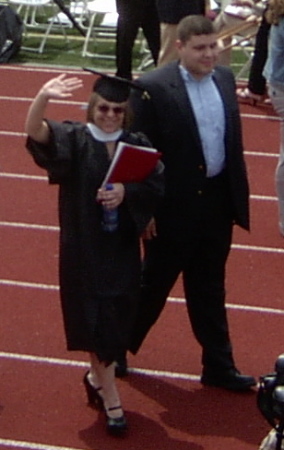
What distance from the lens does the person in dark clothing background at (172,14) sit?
10672 millimetres

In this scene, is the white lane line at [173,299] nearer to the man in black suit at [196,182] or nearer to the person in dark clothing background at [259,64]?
the man in black suit at [196,182]

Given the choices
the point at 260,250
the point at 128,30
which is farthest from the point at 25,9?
the point at 260,250

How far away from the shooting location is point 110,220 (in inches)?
215

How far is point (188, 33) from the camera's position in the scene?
18.5ft

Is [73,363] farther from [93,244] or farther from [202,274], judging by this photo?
[93,244]

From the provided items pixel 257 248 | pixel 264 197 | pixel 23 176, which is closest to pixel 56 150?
pixel 257 248

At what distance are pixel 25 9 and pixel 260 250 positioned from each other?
957 centimetres

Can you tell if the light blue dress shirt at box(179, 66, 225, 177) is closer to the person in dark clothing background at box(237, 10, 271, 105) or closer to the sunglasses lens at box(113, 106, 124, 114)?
the sunglasses lens at box(113, 106, 124, 114)

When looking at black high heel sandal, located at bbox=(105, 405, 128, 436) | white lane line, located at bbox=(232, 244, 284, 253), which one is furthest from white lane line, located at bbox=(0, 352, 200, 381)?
white lane line, located at bbox=(232, 244, 284, 253)

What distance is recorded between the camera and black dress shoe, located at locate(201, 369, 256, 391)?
6.15 metres

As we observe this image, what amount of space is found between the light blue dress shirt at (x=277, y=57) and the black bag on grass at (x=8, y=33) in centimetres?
627

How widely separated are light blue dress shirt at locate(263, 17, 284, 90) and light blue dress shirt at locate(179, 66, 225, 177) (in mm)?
2197

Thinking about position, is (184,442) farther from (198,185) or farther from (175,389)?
(198,185)

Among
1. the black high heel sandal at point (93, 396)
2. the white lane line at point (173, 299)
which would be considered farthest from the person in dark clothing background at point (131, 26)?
the black high heel sandal at point (93, 396)
